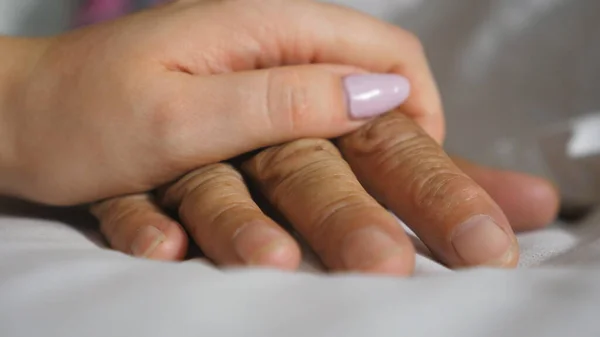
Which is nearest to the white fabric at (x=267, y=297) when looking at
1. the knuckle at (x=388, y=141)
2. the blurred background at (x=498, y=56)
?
the knuckle at (x=388, y=141)

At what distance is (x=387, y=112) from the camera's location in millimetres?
544

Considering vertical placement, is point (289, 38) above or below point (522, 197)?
above

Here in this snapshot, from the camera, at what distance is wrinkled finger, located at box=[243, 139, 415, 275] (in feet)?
1.19

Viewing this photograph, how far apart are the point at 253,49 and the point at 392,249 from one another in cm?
24

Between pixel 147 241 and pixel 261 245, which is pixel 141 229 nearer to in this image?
pixel 147 241

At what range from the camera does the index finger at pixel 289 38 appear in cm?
52

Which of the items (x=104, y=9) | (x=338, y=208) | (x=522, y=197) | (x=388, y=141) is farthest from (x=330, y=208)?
(x=104, y=9)

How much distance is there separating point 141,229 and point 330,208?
14 centimetres

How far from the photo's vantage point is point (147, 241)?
17.8 inches

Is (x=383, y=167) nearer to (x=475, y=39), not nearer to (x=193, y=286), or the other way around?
(x=193, y=286)

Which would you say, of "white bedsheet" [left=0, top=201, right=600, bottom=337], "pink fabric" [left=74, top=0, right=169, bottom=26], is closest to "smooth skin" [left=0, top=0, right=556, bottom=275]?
"white bedsheet" [left=0, top=201, right=600, bottom=337]

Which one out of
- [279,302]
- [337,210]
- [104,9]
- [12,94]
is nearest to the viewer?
[279,302]

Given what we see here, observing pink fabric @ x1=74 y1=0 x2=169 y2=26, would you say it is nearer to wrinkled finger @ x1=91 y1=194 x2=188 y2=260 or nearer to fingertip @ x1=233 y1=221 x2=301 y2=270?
wrinkled finger @ x1=91 y1=194 x2=188 y2=260

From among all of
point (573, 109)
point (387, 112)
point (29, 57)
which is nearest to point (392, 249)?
point (387, 112)
